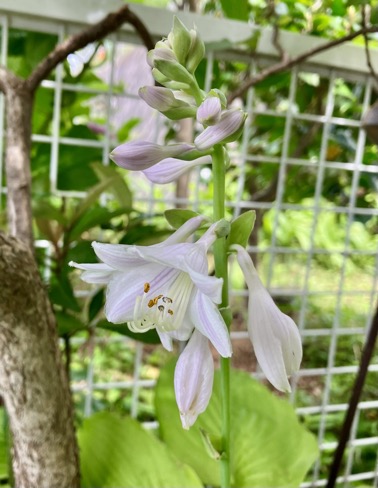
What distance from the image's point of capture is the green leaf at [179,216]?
0.33 metres

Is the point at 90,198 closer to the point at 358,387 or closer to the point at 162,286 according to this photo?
the point at 162,286

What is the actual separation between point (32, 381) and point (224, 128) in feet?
0.88

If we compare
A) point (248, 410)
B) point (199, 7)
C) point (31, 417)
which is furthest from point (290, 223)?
point (31, 417)

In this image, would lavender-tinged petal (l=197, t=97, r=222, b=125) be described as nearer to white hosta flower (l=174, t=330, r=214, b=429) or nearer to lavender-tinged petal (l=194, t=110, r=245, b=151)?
lavender-tinged petal (l=194, t=110, r=245, b=151)

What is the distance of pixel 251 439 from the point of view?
566mm

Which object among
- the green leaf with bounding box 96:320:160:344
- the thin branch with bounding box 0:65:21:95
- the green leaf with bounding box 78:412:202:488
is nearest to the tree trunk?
the thin branch with bounding box 0:65:21:95

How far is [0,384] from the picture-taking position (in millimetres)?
415

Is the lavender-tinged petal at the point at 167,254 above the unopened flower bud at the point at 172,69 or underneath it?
underneath

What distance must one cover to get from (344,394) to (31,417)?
38.1 inches

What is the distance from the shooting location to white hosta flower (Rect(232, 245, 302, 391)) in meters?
0.26

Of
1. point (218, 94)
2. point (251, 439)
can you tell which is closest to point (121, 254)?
point (218, 94)

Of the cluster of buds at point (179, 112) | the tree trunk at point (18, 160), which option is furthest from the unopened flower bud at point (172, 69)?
the tree trunk at point (18, 160)

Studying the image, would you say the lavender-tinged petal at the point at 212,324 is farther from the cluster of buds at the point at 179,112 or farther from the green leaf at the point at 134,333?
the green leaf at the point at 134,333

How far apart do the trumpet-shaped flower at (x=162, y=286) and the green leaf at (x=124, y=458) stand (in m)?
0.27
